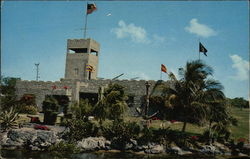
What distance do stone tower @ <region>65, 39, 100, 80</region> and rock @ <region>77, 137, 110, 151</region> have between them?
23972 mm

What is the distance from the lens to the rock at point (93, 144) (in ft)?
65.5

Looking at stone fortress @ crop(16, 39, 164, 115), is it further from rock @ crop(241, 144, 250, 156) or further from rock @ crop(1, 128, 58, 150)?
rock @ crop(241, 144, 250, 156)

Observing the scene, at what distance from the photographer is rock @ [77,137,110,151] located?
20.0 metres

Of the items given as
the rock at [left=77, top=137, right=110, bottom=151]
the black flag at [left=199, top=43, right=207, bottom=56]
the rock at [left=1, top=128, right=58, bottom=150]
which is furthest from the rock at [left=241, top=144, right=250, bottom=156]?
the rock at [left=1, top=128, right=58, bottom=150]

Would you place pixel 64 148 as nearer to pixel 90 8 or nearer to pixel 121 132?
pixel 121 132

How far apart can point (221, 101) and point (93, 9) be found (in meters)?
20.8

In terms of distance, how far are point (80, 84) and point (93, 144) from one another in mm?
17757

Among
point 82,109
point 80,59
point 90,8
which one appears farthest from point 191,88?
point 80,59

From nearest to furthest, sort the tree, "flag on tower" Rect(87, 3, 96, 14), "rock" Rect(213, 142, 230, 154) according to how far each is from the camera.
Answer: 1. the tree
2. "rock" Rect(213, 142, 230, 154)
3. "flag on tower" Rect(87, 3, 96, 14)

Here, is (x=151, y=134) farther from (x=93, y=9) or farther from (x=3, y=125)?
(x=93, y=9)

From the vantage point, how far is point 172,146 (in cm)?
2228

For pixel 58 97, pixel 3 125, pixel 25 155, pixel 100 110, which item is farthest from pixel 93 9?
pixel 25 155

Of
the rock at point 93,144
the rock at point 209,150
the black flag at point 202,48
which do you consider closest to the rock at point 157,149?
the rock at point 209,150

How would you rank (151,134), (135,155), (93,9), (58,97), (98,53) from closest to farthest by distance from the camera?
(135,155) < (151,134) < (93,9) < (58,97) < (98,53)
